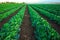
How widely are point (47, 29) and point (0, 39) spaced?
360cm

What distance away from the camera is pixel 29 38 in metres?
9.26

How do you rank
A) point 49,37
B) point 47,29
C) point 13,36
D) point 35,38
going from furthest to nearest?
1. point 47,29
2. point 35,38
3. point 49,37
4. point 13,36

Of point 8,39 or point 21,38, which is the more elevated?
point 8,39

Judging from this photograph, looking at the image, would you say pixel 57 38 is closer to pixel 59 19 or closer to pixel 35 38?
pixel 35 38

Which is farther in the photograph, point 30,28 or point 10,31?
point 30,28

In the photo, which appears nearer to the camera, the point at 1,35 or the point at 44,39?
the point at 44,39

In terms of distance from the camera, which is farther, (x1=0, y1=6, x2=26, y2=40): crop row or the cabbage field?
the cabbage field

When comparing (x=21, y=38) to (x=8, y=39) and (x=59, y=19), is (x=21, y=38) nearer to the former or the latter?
(x=8, y=39)

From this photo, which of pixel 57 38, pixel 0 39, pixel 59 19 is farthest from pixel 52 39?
pixel 59 19

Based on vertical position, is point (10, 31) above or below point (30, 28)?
above

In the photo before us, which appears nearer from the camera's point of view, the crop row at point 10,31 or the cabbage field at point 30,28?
the crop row at point 10,31

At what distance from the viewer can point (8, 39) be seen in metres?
7.29

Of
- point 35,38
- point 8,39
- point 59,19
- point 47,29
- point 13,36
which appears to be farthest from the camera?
point 59,19

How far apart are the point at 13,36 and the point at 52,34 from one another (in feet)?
8.16
